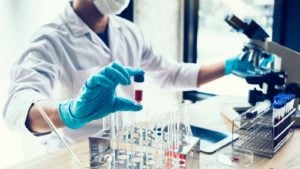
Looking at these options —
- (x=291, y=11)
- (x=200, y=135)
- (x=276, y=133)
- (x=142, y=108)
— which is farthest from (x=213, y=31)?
(x=142, y=108)

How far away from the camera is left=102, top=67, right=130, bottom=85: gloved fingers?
1130 millimetres

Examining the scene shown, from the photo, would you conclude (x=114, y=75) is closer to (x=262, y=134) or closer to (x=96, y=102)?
(x=96, y=102)

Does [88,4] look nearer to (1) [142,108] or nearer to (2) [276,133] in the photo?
(1) [142,108]

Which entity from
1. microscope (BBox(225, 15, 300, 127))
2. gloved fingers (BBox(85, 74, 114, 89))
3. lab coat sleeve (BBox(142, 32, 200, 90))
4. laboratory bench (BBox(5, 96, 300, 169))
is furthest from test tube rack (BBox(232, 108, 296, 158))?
lab coat sleeve (BBox(142, 32, 200, 90))

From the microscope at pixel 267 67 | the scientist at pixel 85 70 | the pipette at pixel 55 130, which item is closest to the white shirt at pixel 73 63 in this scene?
the scientist at pixel 85 70

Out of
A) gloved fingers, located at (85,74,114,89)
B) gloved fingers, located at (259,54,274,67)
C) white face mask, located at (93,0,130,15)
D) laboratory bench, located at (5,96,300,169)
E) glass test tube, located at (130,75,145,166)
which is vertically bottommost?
laboratory bench, located at (5,96,300,169)

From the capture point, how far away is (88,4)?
177cm

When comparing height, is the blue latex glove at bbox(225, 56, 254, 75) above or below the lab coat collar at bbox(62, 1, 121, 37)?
below

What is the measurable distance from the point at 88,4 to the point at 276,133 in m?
0.96

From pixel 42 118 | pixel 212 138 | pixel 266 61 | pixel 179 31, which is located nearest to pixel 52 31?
pixel 42 118

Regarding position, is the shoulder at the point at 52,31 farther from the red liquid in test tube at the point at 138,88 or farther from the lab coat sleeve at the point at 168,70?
the red liquid in test tube at the point at 138,88

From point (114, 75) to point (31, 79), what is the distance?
0.50 m

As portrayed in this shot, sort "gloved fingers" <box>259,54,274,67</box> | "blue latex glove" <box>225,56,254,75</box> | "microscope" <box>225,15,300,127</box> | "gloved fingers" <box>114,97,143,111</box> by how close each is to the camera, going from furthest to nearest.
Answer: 1. "blue latex glove" <box>225,56,254,75</box>
2. "gloved fingers" <box>259,54,274,67</box>
3. "microscope" <box>225,15,300,127</box>
4. "gloved fingers" <box>114,97,143,111</box>

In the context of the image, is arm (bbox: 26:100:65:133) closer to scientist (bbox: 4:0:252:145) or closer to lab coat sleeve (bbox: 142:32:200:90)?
scientist (bbox: 4:0:252:145)
